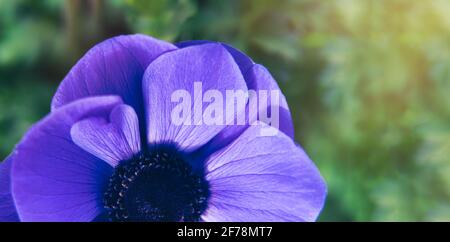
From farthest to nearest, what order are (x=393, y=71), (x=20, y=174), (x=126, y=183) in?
1. (x=393, y=71)
2. (x=126, y=183)
3. (x=20, y=174)

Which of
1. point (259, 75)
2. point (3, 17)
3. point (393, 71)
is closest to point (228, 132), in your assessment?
point (259, 75)

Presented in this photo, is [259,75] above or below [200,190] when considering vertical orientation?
above

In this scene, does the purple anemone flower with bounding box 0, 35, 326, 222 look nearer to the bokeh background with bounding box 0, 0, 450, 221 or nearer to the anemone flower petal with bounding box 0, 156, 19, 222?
the anemone flower petal with bounding box 0, 156, 19, 222

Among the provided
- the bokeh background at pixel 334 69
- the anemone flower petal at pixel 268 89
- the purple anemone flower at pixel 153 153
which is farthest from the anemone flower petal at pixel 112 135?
the bokeh background at pixel 334 69

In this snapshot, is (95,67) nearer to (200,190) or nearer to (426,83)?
(200,190)

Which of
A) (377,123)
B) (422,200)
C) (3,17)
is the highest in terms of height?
(3,17)

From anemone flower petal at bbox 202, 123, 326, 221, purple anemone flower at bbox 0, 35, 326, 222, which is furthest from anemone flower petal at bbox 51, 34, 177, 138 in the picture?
anemone flower petal at bbox 202, 123, 326, 221
